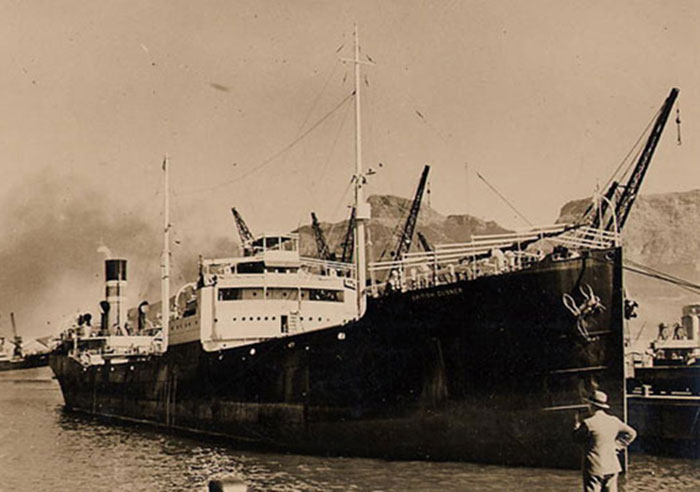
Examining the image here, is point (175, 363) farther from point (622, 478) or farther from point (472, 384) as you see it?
point (622, 478)

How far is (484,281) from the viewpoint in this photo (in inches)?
679

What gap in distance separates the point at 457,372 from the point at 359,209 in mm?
5346

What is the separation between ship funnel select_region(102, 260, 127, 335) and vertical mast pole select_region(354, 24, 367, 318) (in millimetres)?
27228

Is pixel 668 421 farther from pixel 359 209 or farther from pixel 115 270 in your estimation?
pixel 115 270

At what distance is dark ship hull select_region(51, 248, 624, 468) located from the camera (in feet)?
53.7

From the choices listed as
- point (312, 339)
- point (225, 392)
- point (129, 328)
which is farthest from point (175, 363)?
point (129, 328)

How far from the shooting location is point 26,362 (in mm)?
108750

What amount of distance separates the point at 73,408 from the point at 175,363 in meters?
16.3

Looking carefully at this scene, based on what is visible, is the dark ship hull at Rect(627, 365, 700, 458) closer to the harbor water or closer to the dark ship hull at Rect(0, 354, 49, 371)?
the harbor water

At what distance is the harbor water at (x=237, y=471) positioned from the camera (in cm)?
1545

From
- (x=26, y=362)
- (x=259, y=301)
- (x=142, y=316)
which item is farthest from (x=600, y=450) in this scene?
(x=26, y=362)

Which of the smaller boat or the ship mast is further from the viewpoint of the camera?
the smaller boat

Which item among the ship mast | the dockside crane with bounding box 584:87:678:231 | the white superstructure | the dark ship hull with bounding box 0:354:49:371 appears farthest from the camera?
Result: the dark ship hull with bounding box 0:354:49:371

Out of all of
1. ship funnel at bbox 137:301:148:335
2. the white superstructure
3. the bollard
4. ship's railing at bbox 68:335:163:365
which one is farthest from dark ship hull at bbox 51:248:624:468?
ship funnel at bbox 137:301:148:335
